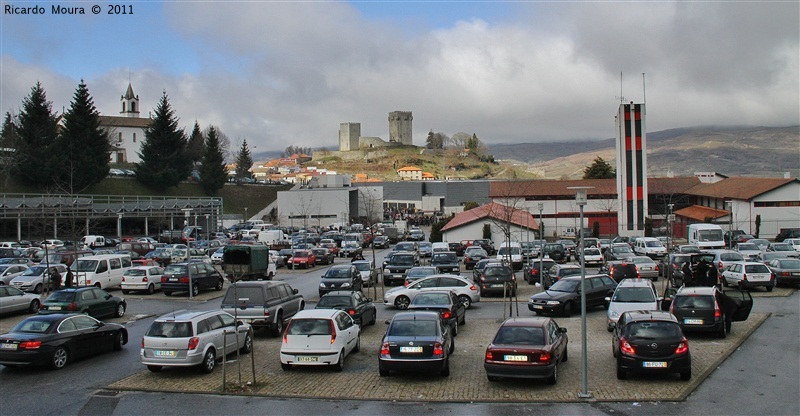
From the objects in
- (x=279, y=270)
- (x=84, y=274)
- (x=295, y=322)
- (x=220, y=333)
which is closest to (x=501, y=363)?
(x=295, y=322)

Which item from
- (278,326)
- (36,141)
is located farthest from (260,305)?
(36,141)

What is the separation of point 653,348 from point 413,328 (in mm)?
5328

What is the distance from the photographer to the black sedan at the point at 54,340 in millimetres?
16031

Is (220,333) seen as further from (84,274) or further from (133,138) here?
(133,138)

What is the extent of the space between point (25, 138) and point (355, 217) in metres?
47.1

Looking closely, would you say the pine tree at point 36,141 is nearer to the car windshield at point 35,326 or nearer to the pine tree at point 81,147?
the pine tree at point 81,147

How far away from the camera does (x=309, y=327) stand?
52.7 ft

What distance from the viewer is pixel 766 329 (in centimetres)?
2081

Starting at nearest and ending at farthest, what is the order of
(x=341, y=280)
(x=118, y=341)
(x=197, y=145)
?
(x=118, y=341)
(x=341, y=280)
(x=197, y=145)

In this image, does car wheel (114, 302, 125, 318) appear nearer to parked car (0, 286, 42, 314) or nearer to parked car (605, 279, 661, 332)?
parked car (0, 286, 42, 314)

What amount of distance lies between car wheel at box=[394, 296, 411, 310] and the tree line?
54281 millimetres

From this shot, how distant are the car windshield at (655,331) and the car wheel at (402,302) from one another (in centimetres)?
1336

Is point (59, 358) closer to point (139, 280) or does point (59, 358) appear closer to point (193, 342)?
point (193, 342)

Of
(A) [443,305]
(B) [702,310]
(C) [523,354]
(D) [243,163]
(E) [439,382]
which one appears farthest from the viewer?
(D) [243,163]
